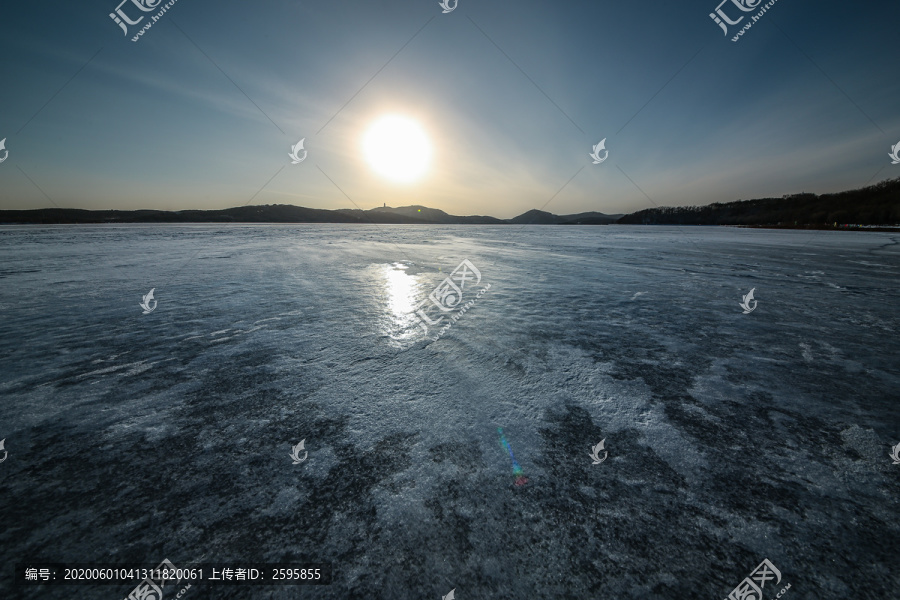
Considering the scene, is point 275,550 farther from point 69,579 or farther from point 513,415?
point 513,415

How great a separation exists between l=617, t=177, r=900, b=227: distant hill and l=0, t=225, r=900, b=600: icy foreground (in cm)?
7520

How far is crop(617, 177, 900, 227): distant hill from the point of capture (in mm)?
53172

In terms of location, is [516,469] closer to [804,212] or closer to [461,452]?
[461,452]

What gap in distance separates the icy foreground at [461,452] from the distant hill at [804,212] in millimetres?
75198

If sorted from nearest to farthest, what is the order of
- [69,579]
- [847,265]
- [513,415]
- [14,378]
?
1. [69,579]
2. [513,415]
3. [14,378]
4. [847,265]

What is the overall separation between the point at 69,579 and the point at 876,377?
5.38m

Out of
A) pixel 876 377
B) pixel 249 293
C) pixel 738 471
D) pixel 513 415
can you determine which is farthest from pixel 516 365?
pixel 249 293

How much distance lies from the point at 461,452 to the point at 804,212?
334 ft

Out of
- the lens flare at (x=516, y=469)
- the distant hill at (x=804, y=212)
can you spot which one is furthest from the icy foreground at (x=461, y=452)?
the distant hill at (x=804, y=212)

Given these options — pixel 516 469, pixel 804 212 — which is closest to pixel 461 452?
pixel 516 469

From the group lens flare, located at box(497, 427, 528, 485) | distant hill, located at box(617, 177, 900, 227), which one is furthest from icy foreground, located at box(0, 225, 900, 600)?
distant hill, located at box(617, 177, 900, 227)

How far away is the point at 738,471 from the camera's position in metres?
1.76

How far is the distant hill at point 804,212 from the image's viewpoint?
5317 cm

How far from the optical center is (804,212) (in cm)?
6819
